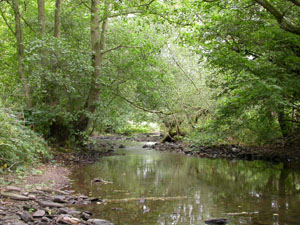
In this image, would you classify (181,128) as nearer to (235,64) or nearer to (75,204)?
(235,64)

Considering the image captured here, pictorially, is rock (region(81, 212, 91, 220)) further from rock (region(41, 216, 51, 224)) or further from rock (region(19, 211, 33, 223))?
rock (region(19, 211, 33, 223))

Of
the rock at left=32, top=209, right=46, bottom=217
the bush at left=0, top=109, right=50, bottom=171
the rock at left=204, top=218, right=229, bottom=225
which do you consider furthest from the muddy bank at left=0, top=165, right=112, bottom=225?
the rock at left=204, top=218, right=229, bottom=225

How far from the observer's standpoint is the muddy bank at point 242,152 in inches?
544

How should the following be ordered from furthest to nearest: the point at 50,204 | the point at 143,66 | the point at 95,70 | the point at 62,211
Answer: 1. the point at 143,66
2. the point at 95,70
3. the point at 50,204
4. the point at 62,211

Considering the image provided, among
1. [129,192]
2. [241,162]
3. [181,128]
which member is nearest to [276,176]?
[241,162]

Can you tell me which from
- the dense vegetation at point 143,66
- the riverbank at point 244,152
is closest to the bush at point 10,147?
the dense vegetation at point 143,66

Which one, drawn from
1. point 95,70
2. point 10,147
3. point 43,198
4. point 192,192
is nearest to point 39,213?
point 43,198

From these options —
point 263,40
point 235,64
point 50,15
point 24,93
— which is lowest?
point 24,93

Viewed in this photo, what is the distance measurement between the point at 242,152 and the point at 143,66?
6.90 m

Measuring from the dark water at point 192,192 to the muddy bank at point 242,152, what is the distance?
1707mm

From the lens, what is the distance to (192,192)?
7.57 m

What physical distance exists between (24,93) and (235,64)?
27.6 feet

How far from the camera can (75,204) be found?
233 inches

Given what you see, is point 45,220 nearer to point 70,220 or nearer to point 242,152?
point 70,220
